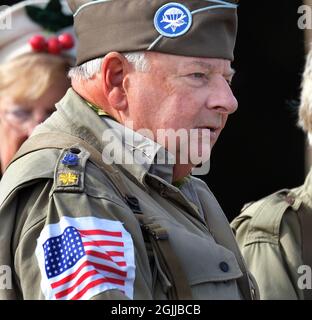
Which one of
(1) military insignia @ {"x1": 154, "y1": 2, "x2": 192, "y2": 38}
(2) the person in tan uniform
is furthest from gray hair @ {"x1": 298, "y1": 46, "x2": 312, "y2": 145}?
(1) military insignia @ {"x1": 154, "y1": 2, "x2": 192, "y2": 38}

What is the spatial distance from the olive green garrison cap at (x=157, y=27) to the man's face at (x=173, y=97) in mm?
44

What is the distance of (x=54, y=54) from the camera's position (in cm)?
434

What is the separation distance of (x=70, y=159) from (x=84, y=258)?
320mm

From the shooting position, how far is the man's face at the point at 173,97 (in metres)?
2.80

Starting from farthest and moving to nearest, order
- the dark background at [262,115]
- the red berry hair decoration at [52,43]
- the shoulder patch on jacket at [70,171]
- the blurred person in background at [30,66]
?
the dark background at [262,115] < the red berry hair decoration at [52,43] < the blurred person in background at [30,66] < the shoulder patch on jacket at [70,171]

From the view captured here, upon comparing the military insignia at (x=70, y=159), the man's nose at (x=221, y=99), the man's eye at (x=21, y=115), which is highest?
the man's nose at (x=221, y=99)

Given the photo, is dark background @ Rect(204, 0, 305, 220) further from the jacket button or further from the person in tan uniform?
the jacket button

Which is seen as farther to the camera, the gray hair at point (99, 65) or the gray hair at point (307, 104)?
the gray hair at point (307, 104)

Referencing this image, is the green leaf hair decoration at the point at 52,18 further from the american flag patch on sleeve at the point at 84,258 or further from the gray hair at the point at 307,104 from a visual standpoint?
the american flag patch on sleeve at the point at 84,258

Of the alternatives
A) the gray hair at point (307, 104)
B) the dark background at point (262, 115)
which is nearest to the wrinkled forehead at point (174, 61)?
the gray hair at point (307, 104)

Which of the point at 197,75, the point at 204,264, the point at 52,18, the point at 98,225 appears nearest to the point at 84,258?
the point at 98,225

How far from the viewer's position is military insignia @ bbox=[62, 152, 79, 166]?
247cm

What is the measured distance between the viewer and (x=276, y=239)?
369cm

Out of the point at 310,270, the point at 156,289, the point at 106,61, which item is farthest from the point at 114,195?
the point at 310,270
